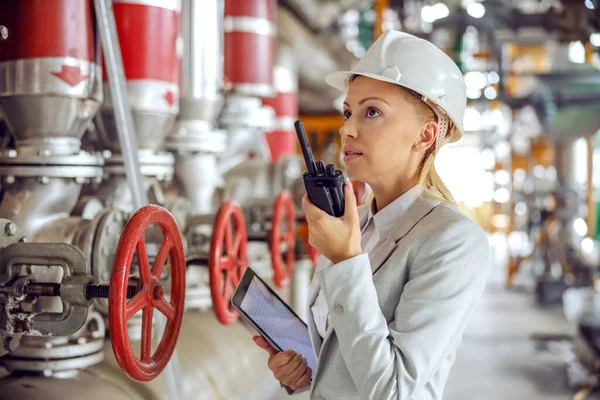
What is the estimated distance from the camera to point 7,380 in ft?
5.66

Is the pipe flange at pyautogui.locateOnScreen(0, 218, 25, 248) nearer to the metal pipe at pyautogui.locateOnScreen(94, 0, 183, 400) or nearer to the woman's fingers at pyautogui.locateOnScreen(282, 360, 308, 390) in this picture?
the metal pipe at pyautogui.locateOnScreen(94, 0, 183, 400)

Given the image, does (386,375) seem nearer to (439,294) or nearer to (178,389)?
(439,294)

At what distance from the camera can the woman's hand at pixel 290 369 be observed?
4.09 feet

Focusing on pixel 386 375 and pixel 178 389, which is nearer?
pixel 386 375

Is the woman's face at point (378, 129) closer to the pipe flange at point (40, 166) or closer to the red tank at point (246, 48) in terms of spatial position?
the pipe flange at point (40, 166)

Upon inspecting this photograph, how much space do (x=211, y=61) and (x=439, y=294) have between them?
6.12 ft

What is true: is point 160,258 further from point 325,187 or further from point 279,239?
point 279,239

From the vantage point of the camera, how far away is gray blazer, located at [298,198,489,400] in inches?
38.6

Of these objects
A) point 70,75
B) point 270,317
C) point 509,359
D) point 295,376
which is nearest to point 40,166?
point 70,75

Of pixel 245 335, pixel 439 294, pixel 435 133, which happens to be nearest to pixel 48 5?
pixel 435 133

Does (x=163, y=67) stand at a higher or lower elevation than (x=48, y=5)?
lower

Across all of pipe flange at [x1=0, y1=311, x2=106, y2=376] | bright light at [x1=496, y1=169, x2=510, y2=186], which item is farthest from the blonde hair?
bright light at [x1=496, y1=169, x2=510, y2=186]

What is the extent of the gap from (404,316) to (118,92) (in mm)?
1080

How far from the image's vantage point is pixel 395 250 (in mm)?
1099
